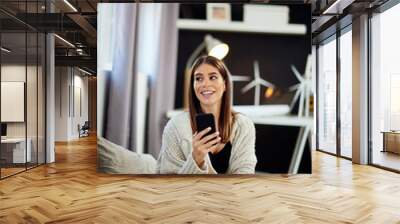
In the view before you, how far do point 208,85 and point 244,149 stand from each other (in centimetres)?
118

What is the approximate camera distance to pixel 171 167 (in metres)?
6.45

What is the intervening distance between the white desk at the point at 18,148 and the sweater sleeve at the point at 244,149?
12.5ft

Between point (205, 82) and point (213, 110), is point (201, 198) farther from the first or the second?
point (205, 82)

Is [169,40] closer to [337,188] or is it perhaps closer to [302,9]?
[302,9]

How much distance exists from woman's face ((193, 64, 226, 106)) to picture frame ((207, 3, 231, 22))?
78 centimetres

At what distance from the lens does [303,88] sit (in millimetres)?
6488

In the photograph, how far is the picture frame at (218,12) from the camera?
21.1ft

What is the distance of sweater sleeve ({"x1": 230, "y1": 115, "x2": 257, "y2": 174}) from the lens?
6379mm

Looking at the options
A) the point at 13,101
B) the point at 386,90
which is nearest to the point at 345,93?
the point at 386,90

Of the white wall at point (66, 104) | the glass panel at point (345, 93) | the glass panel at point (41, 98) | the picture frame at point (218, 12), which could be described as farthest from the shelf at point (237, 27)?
the white wall at point (66, 104)

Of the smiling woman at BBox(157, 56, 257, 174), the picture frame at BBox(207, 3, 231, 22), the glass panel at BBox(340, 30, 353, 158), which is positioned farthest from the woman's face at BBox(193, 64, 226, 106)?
the glass panel at BBox(340, 30, 353, 158)

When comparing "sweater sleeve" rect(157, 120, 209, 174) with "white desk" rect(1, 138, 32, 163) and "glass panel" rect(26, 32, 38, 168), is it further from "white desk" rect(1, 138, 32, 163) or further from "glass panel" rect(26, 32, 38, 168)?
"glass panel" rect(26, 32, 38, 168)

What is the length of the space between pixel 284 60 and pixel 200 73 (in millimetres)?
1398

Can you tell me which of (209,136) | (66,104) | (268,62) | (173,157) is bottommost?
(173,157)
